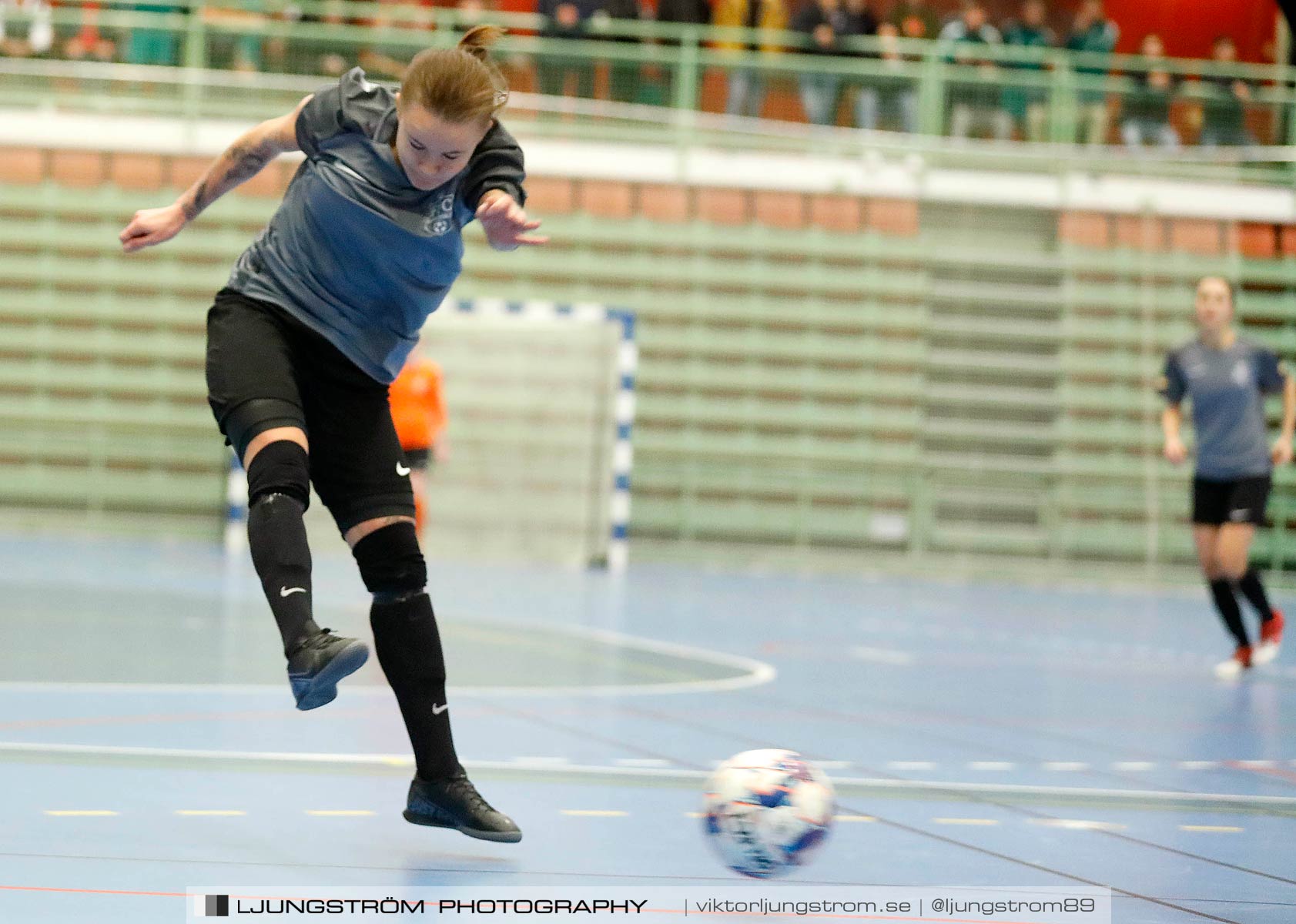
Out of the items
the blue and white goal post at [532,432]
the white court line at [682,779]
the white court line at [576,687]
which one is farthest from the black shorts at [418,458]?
the white court line at [682,779]

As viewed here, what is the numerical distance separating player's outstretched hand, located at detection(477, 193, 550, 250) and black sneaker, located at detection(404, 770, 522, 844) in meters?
1.22

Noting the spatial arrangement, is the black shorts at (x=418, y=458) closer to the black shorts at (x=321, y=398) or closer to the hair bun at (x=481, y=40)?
the black shorts at (x=321, y=398)

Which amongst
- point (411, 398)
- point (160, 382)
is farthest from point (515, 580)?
point (160, 382)

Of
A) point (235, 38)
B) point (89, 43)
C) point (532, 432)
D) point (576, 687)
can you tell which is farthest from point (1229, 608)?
point (89, 43)

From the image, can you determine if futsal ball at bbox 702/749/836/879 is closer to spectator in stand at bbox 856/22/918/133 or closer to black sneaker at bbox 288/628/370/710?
black sneaker at bbox 288/628/370/710

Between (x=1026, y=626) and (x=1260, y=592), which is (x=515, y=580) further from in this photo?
(x=1260, y=592)

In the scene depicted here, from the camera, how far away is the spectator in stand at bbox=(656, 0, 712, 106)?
15.0 m

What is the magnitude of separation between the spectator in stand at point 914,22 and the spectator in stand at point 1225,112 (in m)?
2.62

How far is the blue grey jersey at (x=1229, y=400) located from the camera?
883cm

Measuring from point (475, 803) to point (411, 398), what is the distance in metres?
7.71

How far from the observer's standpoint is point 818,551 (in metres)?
15.9

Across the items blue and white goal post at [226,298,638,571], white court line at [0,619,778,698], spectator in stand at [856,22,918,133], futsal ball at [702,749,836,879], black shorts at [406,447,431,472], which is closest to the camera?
futsal ball at [702,749,836,879]

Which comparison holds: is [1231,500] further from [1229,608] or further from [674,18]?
[674,18]

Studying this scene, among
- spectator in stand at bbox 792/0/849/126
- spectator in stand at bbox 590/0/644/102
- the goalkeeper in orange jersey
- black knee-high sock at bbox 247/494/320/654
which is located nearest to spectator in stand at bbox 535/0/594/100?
spectator in stand at bbox 590/0/644/102
